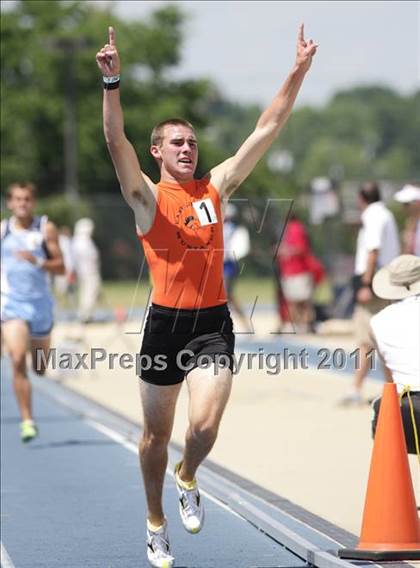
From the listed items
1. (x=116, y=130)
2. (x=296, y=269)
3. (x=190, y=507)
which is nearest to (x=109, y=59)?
(x=116, y=130)

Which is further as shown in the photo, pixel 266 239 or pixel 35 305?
pixel 266 239

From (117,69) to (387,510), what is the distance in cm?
265

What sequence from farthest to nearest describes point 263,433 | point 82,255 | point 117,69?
point 82,255
point 263,433
point 117,69

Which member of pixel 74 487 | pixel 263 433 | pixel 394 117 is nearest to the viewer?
pixel 74 487

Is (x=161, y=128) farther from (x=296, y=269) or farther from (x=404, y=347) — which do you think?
(x=296, y=269)

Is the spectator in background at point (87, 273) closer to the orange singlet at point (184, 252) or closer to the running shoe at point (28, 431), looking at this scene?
the running shoe at point (28, 431)

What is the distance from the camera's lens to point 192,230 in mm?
7566

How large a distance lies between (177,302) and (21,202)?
507cm

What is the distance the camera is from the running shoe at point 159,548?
297 inches

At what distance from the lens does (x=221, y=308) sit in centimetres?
771

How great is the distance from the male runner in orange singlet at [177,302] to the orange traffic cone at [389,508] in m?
0.89

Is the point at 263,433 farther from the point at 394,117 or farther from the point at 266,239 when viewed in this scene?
the point at 394,117

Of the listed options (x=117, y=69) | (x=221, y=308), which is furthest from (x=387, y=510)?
(x=117, y=69)

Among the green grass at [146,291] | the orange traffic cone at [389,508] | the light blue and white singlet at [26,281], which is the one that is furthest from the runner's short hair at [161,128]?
the green grass at [146,291]
